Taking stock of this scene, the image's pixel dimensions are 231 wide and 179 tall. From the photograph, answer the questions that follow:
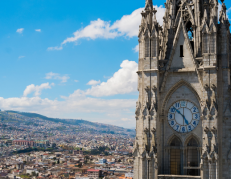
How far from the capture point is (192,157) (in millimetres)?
31219

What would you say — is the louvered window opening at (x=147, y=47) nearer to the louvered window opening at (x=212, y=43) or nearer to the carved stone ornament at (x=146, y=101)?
the carved stone ornament at (x=146, y=101)

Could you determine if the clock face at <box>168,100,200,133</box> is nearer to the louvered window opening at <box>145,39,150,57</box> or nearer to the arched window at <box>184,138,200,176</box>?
the arched window at <box>184,138,200,176</box>

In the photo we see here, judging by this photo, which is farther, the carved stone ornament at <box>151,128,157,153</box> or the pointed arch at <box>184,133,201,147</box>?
the pointed arch at <box>184,133,201,147</box>

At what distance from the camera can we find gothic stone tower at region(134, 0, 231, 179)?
96.5 feet

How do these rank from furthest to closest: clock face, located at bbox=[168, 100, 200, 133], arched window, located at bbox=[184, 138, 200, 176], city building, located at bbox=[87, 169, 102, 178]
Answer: city building, located at bbox=[87, 169, 102, 178] → arched window, located at bbox=[184, 138, 200, 176] → clock face, located at bbox=[168, 100, 200, 133]

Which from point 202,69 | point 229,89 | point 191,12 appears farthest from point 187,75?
point 191,12

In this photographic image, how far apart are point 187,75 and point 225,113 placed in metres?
4.11

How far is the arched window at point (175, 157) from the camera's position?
31.3 metres

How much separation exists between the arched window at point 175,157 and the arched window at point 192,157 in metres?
0.67

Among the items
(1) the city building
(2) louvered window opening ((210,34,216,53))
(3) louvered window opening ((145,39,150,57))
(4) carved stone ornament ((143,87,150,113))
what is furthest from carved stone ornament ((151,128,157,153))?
(1) the city building

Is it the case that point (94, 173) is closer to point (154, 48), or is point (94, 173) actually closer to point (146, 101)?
point (146, 101)

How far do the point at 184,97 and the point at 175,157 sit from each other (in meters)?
4.80

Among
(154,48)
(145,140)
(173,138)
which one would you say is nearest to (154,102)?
(145,140)

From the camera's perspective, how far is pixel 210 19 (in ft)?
100
